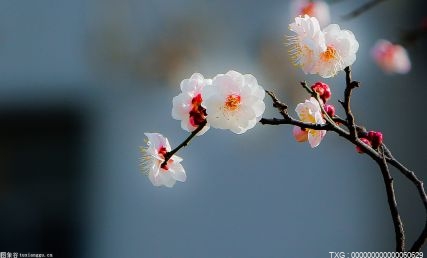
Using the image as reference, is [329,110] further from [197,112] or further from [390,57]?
[390,57]

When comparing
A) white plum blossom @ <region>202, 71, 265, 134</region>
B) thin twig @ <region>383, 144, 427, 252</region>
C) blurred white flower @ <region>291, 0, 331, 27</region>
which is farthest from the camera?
blurred white flower @ <region>291, 0, 331, 27</region>

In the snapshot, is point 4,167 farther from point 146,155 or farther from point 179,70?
point 146,155

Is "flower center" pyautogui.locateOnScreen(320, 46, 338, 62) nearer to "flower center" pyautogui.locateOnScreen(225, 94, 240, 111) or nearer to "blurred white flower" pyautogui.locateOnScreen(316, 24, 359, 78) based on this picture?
"blurred white flower" pyautogui.locateOnScreen(316, 24, 359, 78)

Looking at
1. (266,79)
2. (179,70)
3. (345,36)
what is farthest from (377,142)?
(179,70)

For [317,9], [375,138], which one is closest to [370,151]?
[375,138]

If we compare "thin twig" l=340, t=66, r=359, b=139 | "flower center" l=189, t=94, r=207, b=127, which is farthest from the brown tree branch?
"flower center" l=189, t=94, r=207, b=127
